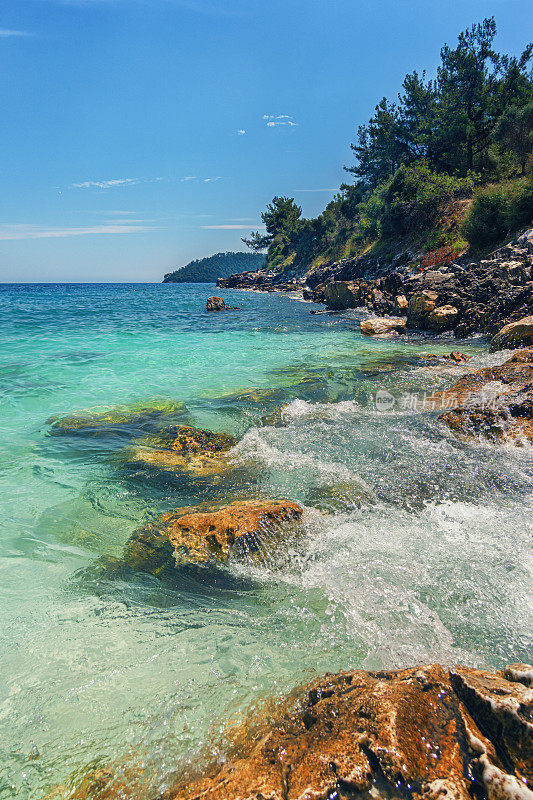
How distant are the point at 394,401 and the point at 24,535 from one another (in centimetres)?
683

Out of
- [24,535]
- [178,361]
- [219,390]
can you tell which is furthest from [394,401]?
[178,361]

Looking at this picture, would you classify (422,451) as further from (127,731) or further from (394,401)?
(127,731)

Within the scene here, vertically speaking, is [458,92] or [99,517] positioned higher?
[458,92]

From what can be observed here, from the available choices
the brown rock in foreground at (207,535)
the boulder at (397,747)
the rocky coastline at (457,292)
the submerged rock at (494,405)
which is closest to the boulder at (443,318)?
the rocky coastline at (457,292)

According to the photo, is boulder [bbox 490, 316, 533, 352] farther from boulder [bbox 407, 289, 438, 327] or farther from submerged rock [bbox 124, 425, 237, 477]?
submerged rock [bbox 124, 425, 237, 477]

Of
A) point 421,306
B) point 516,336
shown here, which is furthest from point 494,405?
point 421,306

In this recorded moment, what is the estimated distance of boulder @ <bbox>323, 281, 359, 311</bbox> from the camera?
29.6 meters

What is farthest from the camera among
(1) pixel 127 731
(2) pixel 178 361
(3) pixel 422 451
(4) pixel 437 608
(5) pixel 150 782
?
(2) pixel 178 361

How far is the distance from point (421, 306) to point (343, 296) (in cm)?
1214

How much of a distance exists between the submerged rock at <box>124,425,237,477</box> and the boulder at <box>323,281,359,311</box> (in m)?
26.0

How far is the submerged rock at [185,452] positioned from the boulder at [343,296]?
26025 mm

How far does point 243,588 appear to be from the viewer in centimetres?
306

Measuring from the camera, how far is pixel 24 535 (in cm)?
395

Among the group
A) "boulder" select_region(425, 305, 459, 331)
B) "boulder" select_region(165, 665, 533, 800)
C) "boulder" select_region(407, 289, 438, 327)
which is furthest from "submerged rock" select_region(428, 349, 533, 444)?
"boulder" select_region(407, 289, 438, 327)
